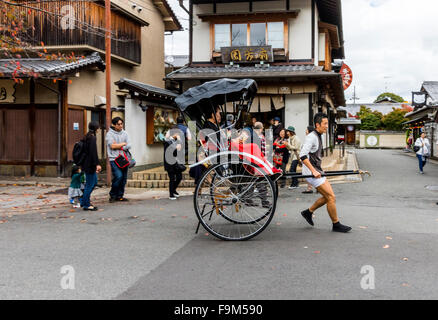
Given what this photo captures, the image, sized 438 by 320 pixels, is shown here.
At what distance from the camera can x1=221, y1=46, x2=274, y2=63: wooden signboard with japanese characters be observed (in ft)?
52.9

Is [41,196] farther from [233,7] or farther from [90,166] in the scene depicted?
[233,7]

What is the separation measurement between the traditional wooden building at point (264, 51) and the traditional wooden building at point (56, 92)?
10.8 ft

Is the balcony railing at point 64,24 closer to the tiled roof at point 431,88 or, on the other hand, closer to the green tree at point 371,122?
the tiled roof at point 431,88

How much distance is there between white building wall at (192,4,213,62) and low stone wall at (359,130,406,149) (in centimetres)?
4337

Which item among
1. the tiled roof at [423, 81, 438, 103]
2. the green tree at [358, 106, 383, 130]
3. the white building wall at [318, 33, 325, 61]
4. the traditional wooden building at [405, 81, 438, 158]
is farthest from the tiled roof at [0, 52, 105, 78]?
the green tree at [358, 106, 383, 130]

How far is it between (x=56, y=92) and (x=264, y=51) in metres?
7.86

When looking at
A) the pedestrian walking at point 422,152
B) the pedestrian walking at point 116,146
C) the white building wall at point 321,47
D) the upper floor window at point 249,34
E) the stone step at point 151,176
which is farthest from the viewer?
the white building wall at point 321,47

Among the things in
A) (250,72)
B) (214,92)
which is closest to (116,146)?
(214,92)

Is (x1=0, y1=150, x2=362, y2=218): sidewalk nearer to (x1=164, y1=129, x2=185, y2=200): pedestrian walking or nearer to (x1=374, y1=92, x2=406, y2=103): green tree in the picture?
(x1=164, y1=129, x2=185, y2=200): pedestrian walking

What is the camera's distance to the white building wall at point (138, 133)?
45.4ft

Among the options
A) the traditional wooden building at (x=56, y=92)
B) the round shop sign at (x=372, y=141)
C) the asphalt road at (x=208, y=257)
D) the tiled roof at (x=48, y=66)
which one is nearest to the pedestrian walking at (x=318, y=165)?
the asphalt road at (x=208, y=257)

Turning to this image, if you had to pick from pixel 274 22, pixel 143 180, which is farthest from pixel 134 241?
pixel 274 22
